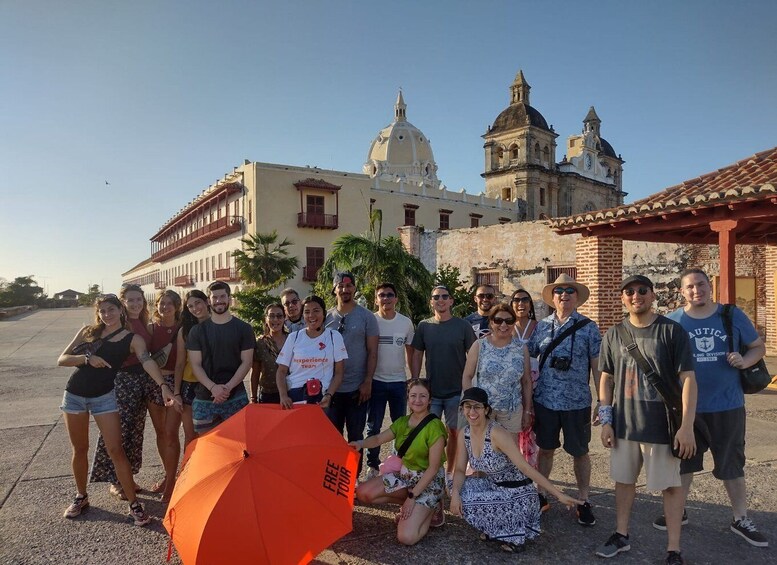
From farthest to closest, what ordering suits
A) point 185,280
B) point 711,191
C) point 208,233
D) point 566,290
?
point 185,280, point 208,233, point 711,191, point 566,290

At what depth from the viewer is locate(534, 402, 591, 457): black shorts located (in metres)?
3.68

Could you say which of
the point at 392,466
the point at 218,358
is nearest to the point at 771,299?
the point at 392,466

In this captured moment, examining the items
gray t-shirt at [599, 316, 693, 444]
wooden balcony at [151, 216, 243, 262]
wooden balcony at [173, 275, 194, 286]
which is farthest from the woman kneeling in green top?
A: wooden balcony at [173, 275, 194, 286]

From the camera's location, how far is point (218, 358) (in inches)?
153

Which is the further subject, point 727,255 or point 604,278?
point 604,278

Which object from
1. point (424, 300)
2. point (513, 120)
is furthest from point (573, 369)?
point (513, 120)

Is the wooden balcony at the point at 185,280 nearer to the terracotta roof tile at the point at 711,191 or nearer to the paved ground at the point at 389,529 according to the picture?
the terracotta roof tile at the point at 711,191

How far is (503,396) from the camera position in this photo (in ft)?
12.0

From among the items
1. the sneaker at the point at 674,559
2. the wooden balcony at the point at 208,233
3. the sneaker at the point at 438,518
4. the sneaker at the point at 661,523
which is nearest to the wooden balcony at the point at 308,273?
the wooden balcony at the point at 208,233

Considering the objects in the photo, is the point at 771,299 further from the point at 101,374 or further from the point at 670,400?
the point at 101,374

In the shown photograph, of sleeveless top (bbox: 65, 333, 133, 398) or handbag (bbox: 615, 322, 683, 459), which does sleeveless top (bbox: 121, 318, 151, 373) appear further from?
handbag (bbox: 615, 322, 683, 459)

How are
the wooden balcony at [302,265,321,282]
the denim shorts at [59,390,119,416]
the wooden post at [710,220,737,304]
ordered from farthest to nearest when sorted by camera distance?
the wooden balcony at [302,265,321,282] → the wooden post at [710,220,737,304] → the denim shorts at [59,390,119,416]

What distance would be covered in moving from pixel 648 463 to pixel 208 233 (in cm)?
3427

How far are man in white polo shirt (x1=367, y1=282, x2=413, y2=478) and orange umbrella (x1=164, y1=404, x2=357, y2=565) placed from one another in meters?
1.20
